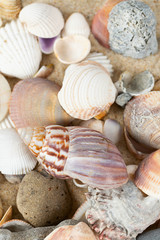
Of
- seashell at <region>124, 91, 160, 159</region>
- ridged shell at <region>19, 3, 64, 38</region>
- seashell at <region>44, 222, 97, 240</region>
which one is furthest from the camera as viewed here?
ridged shell at <region>19, 3, 64, 38</region>

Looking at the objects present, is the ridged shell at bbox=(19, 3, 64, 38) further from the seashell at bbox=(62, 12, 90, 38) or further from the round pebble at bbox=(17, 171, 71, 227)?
the round pebble at bbox=(17, 171, 71, 227)

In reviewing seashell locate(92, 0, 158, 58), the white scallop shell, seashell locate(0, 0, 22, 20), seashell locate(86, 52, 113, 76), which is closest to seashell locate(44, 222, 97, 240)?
the white scallop shell

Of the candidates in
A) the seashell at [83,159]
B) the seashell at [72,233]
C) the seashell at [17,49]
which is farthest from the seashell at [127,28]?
the seashell at [72,233]

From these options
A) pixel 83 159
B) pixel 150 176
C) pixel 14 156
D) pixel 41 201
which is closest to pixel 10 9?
pixel 14 156

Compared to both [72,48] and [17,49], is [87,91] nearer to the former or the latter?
[72,48]

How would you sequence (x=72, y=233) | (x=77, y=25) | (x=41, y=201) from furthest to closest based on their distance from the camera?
(x=77, y=25)
(x=41, y=201)
(x=72, y=233)

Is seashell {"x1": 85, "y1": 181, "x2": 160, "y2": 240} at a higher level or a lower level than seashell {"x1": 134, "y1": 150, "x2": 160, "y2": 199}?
lower

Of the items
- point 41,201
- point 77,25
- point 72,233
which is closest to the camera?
point 72,233
